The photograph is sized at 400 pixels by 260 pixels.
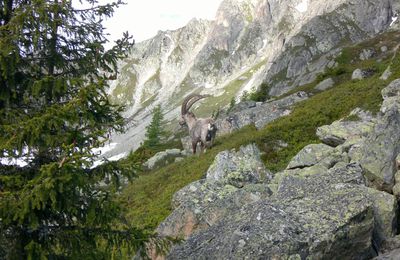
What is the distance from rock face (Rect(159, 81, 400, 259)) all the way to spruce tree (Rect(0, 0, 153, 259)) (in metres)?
2.54

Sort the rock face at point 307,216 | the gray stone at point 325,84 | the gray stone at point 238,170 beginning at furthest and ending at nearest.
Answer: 1. the gray stone at point 325,84
2. the gray stone at point 238,170
3. the rock face at point 307,216

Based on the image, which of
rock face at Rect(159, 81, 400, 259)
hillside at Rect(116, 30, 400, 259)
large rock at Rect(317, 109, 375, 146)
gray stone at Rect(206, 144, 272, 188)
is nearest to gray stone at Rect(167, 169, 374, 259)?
rock face at Rect(159, 81, 400, 259)

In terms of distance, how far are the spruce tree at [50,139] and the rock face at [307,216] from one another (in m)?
2.54

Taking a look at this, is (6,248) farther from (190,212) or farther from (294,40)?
(294,40)

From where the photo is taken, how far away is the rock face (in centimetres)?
873

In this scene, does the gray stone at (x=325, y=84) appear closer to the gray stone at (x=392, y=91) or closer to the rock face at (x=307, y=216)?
the gray stone at (x=392, y=91)

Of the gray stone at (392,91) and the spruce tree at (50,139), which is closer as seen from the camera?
the spruce tree at (50,139)

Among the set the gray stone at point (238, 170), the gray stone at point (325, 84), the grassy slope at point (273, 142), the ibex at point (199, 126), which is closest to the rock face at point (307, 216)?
the gray stone at point (238, 170)

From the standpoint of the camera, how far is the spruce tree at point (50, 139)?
651 cm

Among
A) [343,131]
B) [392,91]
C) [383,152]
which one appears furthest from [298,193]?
[392,91]

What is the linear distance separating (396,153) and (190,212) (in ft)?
22.5

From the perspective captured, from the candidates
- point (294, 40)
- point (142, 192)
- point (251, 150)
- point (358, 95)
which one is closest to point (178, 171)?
point (142, 192)

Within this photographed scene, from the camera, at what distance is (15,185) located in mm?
7008

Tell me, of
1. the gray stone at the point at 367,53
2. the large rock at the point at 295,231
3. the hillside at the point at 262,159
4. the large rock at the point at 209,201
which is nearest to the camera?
the large rock at the point at 295,231
